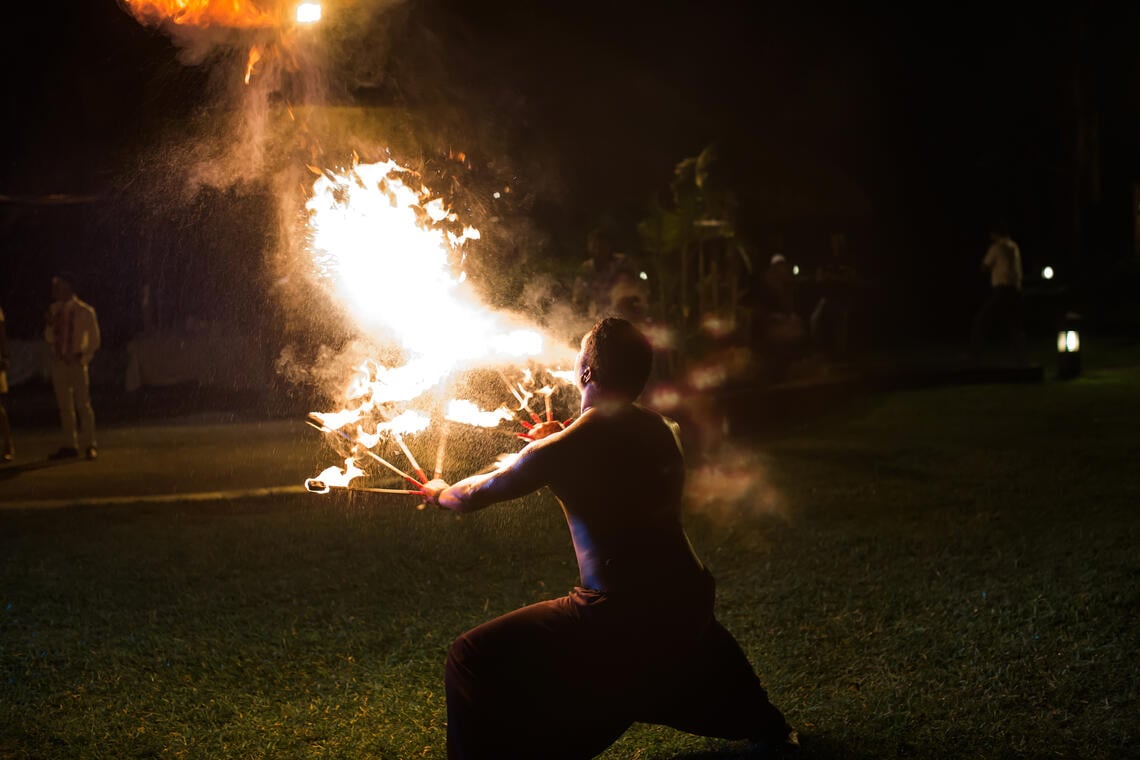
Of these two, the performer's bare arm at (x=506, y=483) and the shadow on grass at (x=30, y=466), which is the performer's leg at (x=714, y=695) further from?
the shadow on grass at (x=30, y=466)

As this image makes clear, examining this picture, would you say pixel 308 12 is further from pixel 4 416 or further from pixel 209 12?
pixel 4 416

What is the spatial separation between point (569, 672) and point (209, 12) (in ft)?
18.7

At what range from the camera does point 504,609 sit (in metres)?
6.02

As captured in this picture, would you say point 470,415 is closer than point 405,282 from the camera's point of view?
Yes

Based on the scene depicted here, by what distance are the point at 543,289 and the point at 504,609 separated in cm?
816

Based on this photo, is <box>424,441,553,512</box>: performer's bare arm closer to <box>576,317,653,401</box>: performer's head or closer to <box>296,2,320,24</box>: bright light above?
<box>576,317,653,401</box>: performer's head

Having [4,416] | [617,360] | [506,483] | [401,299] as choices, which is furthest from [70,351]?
[617,360]

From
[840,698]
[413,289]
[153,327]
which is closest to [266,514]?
[413,289]

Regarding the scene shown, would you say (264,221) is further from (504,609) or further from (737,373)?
(504,609)

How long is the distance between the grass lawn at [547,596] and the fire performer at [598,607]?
0.66 ft

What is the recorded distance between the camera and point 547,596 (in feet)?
20.5

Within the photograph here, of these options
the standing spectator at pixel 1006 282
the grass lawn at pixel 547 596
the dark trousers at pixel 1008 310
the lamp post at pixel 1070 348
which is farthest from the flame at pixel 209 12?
the lamp post at pixel 1070 348

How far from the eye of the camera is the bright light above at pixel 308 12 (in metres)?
7.47

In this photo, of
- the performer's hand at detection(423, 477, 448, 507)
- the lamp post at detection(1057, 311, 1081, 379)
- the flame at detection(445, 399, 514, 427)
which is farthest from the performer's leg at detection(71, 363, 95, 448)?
the lamp post at detection(1057, 311, 1081, 379)
